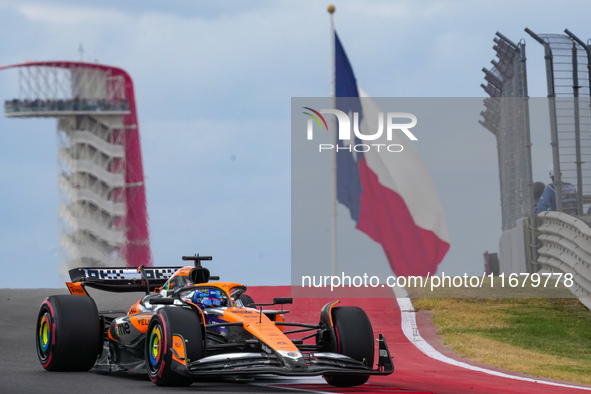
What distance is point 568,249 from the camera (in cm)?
2130

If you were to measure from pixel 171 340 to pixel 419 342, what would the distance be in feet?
29.5

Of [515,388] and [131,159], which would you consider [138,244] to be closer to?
[131,159]

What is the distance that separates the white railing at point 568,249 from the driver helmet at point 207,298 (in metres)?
12.3

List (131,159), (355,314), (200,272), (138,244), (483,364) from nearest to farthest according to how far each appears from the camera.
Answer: (355,314), (200,272), (483,364), (138,244), (131,159)

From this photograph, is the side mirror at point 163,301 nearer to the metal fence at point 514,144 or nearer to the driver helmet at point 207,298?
the driver helmet at point 207,298

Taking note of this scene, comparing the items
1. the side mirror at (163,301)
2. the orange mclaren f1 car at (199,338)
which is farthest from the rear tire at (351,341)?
the side mirror at (163,301)

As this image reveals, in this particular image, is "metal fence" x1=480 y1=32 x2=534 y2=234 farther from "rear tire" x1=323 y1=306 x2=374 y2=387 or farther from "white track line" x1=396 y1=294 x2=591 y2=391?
"rear tire" x1=323 y1=306 x2=374 y2=387

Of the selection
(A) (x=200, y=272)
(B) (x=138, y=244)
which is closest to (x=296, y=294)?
(A) (x=200, y=272)

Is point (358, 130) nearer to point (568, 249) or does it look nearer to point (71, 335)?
point (568, 249)

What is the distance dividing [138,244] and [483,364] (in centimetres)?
3319

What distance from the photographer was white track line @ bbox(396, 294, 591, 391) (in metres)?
12.6

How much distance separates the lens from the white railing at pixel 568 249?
20891 millimetres

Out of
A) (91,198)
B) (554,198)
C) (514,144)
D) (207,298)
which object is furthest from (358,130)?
(91,198)

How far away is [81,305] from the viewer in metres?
11.5
